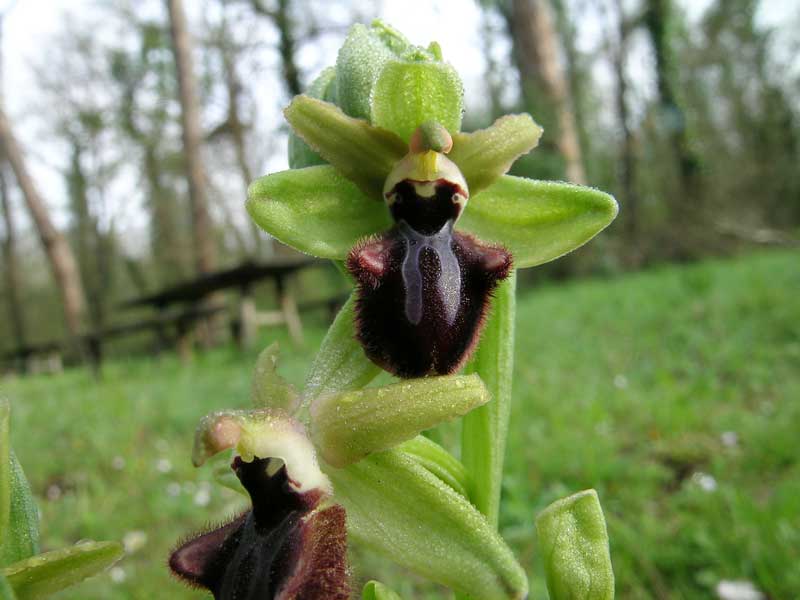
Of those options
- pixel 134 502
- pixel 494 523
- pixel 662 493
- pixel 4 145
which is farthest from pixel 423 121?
pixel 4 145

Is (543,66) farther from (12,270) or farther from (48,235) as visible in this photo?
(12,270)

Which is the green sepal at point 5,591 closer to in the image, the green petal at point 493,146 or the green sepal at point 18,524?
the green sepal at point 18,524

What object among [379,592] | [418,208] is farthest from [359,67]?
[379,592]

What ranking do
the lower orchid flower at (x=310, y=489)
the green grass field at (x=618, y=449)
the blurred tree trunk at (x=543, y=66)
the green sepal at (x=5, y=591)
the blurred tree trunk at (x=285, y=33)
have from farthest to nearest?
the blurred tree trunk at (x=285, y=33) < the blurred tree trunk at (x=543, y=66) < the green grass field at (x=618, y=449) < the lower orchid flower at (x=310, y=489) < the green sepal at (x=5, y=591)

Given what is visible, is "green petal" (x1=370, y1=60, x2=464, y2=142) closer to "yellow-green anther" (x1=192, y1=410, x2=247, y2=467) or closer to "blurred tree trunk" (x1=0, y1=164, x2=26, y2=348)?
"yellow-green anther" (x1=192, y1=410, x2=247, y2=467)

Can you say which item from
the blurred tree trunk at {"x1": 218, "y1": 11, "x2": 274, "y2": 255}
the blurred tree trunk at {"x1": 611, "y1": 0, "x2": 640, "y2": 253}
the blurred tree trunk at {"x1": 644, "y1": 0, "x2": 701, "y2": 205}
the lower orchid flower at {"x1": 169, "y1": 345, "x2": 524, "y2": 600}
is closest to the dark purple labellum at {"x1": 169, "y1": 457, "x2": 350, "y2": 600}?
the lower orchid flower at {"x1": 169, "y1": 345, "x2": 524, "y2": 600}

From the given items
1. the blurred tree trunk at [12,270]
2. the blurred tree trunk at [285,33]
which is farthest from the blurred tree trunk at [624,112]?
the blurred tree trunk at [12,270]

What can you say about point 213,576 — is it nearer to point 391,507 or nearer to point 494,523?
point 391,507
